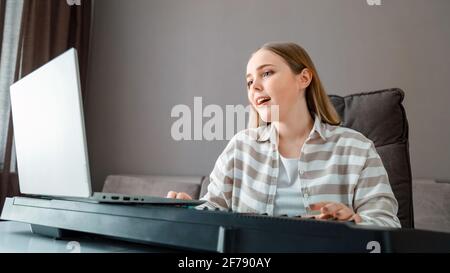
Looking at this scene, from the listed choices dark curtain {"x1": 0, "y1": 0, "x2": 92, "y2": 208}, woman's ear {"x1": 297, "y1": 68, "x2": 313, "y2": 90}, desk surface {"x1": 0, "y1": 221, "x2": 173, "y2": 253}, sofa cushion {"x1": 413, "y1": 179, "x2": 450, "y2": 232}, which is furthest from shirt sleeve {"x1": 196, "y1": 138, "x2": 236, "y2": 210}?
dark curtain {"x1": 0, "y1": 0, "x2": 92, "y2": 208}

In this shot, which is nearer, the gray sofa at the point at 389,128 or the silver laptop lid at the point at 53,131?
the silver laptop lid at the point at 53,131

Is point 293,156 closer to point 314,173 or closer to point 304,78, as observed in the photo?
point 314,173

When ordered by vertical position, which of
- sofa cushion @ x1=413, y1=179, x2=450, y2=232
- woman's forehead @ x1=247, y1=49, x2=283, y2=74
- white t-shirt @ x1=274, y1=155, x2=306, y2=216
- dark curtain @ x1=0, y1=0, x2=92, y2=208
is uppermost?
dark curtain @ x1=0, y1=0, x2=92, y2=208

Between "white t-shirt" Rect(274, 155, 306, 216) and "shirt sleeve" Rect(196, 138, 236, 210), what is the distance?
6.6 inches

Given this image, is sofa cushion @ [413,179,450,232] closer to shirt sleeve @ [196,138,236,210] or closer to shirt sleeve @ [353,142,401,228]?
shirt sleeve @ [353,142,401,228]

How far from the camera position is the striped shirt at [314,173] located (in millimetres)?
1046

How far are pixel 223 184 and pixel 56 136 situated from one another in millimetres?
613

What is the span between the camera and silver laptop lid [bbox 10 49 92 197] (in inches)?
26.4

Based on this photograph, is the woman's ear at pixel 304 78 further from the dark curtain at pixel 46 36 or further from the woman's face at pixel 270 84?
the dark curtain at pixel 46 36

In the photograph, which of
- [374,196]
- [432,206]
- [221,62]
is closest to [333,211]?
[374,196]

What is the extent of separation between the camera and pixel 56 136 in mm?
742

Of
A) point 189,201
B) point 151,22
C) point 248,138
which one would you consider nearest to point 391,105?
point 248,138

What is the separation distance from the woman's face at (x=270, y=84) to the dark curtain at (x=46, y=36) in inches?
59.0

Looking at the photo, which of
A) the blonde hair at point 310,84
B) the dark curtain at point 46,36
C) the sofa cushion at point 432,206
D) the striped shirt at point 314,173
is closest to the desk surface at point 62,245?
the striped shirt at point 314,173
